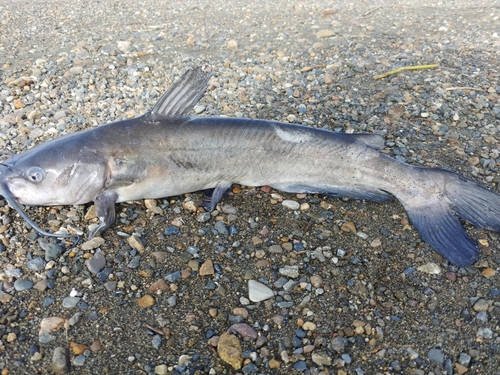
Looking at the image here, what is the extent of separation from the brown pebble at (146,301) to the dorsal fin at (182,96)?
3.96ft

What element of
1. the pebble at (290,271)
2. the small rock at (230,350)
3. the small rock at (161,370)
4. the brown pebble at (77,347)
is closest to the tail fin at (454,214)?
the pebble at (290,271)

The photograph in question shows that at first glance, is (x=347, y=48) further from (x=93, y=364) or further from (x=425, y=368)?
(x=93, y=364)

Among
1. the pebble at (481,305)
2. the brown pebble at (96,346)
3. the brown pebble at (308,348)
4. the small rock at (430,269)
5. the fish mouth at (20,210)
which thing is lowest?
the pebble at (481,305)

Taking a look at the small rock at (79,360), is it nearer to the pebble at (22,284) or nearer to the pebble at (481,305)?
Result: the pebble at (22,284)

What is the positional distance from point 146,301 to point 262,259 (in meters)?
0.73

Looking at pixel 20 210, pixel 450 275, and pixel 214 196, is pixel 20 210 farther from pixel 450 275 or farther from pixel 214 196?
pixel 450 275

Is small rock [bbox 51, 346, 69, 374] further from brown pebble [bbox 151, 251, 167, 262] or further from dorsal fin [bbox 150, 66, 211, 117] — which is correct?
dorsal fin [bbox 150, 66, 211, 117]

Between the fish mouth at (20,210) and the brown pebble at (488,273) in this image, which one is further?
the fish mouth at (20,210)

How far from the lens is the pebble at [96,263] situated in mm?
2848

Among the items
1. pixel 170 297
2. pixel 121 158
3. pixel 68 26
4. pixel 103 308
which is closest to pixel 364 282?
pixel 170 297

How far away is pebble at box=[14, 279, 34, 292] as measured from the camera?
8.93 ft

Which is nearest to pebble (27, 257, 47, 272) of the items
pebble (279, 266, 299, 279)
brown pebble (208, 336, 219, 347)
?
brown pebble (208, 336, 219, 347)

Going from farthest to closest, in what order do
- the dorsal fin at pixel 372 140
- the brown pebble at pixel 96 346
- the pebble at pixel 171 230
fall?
the dorsal fin at pixel 372 140, the pebble at pixel 171 230, the brown pebble at pixel 96 346

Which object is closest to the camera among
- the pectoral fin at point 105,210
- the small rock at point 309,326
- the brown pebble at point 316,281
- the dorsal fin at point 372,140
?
the small rock at point 309,326
